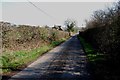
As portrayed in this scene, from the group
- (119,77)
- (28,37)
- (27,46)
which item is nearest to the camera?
(119,77)

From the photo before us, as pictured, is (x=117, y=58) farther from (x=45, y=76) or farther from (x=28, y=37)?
(x=28, y=37)

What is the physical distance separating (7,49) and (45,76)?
7364 mm

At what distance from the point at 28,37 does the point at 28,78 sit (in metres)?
15.2

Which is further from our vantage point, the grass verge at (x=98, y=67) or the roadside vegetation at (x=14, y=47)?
the roadside vegetation at (x=14, y=47)

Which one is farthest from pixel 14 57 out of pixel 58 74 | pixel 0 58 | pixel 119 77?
pixel 119 77

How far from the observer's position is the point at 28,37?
2634 centimetres

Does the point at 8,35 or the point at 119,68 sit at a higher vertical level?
the point at 8,35

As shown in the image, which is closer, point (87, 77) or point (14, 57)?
point (87, 77)

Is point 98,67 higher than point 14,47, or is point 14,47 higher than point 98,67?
point 14,47

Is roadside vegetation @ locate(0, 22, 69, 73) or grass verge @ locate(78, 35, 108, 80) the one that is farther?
roadside vegetation @ locate(0, 22, 69, 73)

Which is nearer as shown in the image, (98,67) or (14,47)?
(98,67)

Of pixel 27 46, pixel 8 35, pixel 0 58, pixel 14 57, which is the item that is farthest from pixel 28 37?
pixel 0 58

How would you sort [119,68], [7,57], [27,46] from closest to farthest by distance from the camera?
[119,68]
[7,57]
[27,46]

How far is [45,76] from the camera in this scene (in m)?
11.9
